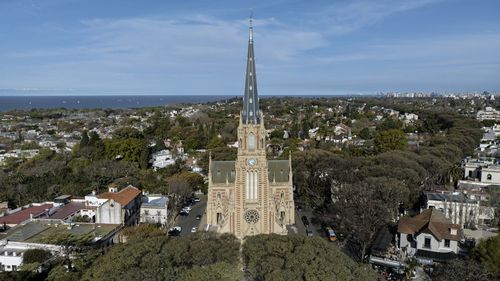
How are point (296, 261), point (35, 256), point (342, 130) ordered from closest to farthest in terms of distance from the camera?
point (296, 261), point (35, 256), point (342, 130)

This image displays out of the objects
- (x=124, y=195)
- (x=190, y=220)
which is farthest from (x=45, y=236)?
(x=190, y=220)

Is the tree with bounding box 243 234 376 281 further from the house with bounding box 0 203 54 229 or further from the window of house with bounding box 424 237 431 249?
the house with bounding box 0 203 54 229

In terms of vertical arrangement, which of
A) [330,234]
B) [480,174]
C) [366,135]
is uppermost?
[366,135]

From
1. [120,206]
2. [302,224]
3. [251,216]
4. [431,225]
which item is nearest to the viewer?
[431,225]

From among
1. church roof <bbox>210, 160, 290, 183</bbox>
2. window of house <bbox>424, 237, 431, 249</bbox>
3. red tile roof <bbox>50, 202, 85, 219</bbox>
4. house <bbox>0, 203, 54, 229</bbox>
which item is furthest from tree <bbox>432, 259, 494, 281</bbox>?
house <bbox>0, 203, 54, 229</bbox>

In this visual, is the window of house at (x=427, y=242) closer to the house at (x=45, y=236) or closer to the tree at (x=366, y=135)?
A: the house at (x=45, y=236)

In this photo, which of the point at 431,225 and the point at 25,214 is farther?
the point at 25,214

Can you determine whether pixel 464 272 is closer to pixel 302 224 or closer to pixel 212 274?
pixel 212 274

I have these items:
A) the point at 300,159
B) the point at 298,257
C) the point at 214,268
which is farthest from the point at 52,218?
the point at 300,159
